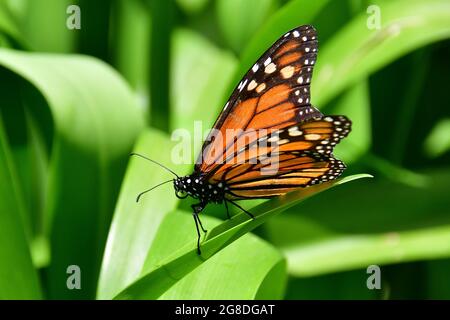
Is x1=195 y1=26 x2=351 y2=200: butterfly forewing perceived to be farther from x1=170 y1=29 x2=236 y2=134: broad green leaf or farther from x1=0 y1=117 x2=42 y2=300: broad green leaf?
x1=170 y1=29 x2=236 y2=134: broad green leaf

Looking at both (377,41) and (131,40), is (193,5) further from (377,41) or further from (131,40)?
(377,41)

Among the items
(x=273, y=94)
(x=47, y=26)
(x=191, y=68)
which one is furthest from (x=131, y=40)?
(x=273, y=94)

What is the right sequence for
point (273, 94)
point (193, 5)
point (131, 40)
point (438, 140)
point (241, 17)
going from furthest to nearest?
1. point (193, 5)
2. point (131, 40)
3. point (438, 140)
4. point (241, 17)
5. point (273, 94)

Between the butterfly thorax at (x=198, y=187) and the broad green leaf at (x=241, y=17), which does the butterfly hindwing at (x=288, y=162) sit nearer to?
the butterfly thorax at (x=198, y=187)

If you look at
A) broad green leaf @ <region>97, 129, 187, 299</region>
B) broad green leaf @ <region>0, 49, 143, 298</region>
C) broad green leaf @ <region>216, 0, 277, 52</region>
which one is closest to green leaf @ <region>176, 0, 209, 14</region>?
broad green leaf @ <region>216, 0, 277, 52</region>

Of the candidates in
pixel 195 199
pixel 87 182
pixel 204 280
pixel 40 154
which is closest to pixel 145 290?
pixel 204 280

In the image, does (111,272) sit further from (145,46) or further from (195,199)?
(145,46)
